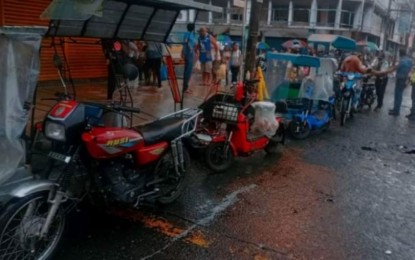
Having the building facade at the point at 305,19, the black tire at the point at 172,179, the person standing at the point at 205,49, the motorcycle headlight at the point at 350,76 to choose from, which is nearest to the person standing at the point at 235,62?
the person standing at the point at 205,49

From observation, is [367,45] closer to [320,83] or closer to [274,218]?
[320,83]

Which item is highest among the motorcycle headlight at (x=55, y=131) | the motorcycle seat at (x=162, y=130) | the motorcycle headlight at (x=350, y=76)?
the motorcycle headlight at (x=350, y=76)

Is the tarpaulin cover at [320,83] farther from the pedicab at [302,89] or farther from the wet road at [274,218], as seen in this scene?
the wet road at [274,218]

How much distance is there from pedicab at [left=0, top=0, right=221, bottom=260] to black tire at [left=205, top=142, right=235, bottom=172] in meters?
1.24

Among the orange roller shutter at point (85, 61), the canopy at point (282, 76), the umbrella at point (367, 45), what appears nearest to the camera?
the canopy at point (282, 76)

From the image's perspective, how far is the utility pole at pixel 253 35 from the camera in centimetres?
933

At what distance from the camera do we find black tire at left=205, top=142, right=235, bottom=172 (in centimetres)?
627

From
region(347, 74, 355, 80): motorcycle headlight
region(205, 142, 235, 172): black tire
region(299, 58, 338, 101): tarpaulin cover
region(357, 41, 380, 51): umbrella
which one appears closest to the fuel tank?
region(205, 142, 235, 172): black tire

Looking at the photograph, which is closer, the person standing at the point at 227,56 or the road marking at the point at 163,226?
the road marking at the point at 163,226

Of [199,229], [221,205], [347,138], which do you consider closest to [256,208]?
[221,205]

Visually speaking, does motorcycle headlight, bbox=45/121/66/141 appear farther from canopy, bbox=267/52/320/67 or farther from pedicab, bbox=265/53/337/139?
canopy, bbox=267/52/320/67

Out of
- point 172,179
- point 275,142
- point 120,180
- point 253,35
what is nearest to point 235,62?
point 253,35

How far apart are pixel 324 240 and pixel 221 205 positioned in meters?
1.28

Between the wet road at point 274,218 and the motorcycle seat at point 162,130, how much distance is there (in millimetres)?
833
